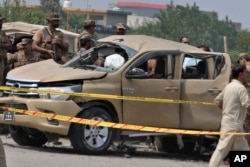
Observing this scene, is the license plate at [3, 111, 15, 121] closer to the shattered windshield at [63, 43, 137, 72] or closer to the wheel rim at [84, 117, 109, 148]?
the wheel rim at [84, 117, 109, 148]

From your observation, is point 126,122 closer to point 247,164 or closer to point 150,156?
point 150,156

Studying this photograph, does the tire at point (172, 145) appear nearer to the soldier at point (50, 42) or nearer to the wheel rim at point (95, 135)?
the wheel rim at point (95, 135)

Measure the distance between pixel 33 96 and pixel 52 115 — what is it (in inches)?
22.9

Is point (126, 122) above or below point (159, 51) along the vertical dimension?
below

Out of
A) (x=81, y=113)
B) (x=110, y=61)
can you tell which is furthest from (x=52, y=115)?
(x=110, y=61)

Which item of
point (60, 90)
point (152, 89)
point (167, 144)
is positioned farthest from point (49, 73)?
point (167, 144)

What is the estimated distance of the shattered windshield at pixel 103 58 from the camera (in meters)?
15.1

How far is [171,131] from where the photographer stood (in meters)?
14.2

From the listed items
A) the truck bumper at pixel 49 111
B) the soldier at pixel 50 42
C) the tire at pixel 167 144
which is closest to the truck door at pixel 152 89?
the truck bumper at pixel 49 111

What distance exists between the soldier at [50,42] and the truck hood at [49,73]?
1.51 m

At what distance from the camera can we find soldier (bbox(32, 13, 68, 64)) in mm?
16969

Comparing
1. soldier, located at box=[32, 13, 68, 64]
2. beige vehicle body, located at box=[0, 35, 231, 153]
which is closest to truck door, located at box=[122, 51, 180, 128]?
beige vehicle body, located at box=[0, 35, 231, 153]

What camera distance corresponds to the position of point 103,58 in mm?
15469

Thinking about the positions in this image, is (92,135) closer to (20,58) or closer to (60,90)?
(60,90)
